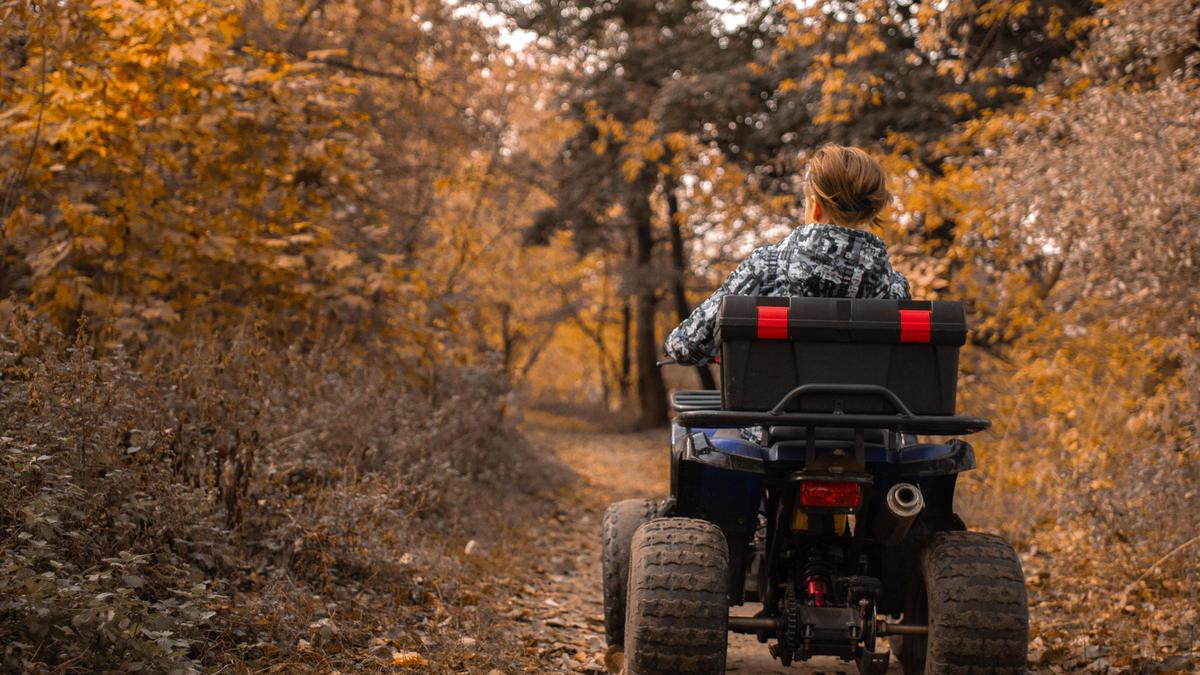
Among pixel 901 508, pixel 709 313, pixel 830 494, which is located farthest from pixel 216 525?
pixel 901 508

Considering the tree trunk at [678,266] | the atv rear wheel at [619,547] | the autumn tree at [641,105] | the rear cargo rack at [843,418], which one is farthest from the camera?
the tree trunk at [678,266]

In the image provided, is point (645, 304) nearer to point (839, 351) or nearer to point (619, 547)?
point (619, 547)

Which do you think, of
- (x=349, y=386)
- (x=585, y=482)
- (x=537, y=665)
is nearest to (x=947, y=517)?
(x=537, y=665)

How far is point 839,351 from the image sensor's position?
3543 mm

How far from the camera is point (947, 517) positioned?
3.99 meters

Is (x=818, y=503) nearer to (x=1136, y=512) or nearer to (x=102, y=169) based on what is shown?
(x=1136, y=512)

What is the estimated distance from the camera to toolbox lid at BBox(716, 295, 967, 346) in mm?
3480

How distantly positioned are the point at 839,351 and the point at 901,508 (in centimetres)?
55

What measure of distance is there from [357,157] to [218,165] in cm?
114

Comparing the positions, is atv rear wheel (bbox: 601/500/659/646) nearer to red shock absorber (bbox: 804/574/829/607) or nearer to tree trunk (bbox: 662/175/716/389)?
red shock absorber (bbox: 804/574/829/607)

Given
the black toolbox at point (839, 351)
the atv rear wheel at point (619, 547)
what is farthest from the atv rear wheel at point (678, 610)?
the atv rear wheel at point (619, 547)

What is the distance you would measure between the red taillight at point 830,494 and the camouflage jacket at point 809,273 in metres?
0.66

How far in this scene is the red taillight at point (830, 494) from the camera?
3.50m

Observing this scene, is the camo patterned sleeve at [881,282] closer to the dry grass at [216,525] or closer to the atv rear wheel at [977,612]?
the atv rear wheel at [977,612]
